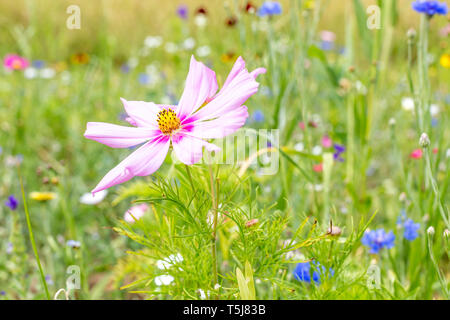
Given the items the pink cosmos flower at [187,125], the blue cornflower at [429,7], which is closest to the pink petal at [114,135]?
the pink cosmos flower at [187,125]

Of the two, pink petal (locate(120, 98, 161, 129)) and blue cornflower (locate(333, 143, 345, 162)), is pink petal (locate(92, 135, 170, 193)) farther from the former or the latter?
blue cornflower (locate(333, 143, 345, 162))

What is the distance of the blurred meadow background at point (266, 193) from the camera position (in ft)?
1.82

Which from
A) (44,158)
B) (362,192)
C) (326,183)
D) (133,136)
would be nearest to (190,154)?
(133,136)

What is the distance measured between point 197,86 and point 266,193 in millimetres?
636

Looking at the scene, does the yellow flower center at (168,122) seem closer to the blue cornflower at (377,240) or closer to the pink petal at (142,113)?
the pink petal at (142,113)

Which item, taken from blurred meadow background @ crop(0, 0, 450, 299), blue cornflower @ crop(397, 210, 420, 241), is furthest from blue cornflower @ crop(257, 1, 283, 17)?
blue cornflower @ crop(397, 210, 420, 241)

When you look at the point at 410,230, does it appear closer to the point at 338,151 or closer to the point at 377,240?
the point at 377,240

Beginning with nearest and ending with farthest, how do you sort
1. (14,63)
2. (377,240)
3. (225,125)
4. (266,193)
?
(225,125) → (377,240) → (266,193) → (14,63)

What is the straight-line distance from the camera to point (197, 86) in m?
0.42

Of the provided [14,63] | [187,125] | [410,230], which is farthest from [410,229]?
[14,63]

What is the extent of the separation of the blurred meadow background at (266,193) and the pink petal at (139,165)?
0.04 m

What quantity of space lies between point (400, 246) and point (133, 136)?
0.64m

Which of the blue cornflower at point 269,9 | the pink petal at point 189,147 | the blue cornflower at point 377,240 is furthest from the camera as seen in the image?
the blue cornflower at point 269,9
